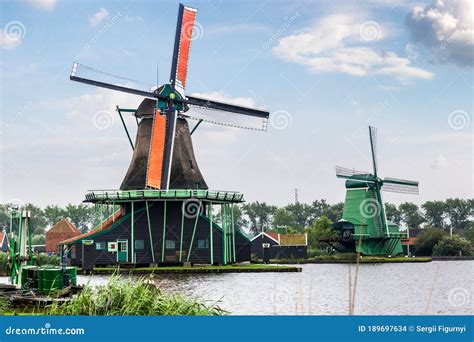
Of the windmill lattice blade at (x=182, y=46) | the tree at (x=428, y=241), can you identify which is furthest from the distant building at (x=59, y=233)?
the tree at (x=428, y=241)

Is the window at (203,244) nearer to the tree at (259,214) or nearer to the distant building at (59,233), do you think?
the distant building at (59,233)

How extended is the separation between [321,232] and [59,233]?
24252 millimetres

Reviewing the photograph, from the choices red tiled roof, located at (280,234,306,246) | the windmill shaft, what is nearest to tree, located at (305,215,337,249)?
red tiled roof, located at (280,234,306,246)

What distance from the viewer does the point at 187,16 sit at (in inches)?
1802

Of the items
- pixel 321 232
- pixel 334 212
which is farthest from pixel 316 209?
pixel 321 232

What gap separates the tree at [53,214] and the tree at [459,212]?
53.6 m

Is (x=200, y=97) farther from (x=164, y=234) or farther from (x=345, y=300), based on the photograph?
(x=345, y=300)

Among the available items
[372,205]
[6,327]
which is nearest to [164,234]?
[372,205]

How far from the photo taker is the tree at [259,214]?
108812mm

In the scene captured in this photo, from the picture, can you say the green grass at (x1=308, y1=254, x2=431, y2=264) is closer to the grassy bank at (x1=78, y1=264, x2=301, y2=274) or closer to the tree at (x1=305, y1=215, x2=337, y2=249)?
the tree at (x1=305, y1=215, x2=337, y2=249)

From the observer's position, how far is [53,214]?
9988cm

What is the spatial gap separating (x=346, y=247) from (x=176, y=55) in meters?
30.5

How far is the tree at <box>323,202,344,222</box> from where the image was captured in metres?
102

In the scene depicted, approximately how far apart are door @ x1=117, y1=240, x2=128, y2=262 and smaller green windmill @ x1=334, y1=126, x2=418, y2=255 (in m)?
26.6
